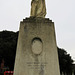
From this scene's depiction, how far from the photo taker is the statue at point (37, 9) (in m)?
10.2

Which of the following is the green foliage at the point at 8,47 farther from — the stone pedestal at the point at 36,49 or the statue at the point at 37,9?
the stone pedestal at the point at 36,49

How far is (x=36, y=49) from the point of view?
920 centimetres

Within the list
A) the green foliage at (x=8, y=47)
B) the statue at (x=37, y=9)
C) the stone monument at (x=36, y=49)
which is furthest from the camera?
the green foliage at (x=8, y=47)

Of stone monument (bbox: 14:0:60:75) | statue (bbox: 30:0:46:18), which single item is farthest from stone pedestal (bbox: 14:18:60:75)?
statue (bbox: 30:0:46:18)

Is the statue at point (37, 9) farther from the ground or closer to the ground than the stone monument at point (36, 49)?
farther from the ground

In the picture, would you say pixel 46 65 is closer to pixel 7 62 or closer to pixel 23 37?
pixel 23 37

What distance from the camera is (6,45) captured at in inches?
1144

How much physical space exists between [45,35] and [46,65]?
1.96 meters

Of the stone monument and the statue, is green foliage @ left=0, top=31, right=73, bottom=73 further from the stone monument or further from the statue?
the stone monument

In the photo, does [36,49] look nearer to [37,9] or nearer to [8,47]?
[37,9]

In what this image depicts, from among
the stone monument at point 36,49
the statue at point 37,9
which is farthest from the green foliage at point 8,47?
the stone monument at point 36,49

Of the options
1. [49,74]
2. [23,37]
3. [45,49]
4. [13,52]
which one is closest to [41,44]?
[45,49]

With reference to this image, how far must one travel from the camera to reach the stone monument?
28.8 feet

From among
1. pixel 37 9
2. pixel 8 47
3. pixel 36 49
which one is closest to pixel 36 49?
pixel 36 49
